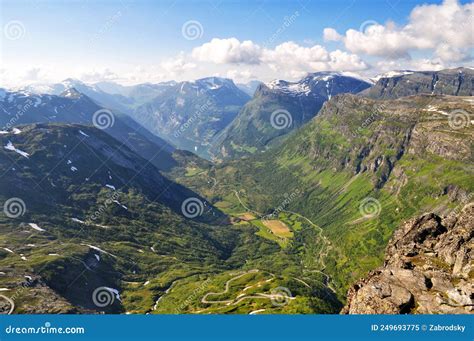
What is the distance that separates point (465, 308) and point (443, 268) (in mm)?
36524

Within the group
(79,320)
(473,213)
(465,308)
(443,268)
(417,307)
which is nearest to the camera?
(79,320)

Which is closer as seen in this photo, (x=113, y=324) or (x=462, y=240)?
(x=113, y=324)

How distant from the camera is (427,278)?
9956 centimetres

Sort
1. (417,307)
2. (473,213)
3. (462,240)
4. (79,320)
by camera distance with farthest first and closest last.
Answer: (473,213)
(462,240)
(417,307)
(79,320)

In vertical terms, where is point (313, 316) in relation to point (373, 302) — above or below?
above

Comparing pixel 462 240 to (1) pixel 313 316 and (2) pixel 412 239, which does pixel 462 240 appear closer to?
(2) pixel 412 239

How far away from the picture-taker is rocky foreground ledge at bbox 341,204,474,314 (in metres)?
85.8

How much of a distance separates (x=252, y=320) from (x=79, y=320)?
17934mm

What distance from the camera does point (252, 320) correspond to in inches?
1703

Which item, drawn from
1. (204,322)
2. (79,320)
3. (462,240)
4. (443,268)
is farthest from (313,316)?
(462,240)

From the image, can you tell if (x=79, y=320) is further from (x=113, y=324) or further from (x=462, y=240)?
(x=462, y=240)

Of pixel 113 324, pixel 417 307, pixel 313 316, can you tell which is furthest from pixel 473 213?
pixel 113 324

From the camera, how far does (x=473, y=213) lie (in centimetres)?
13800

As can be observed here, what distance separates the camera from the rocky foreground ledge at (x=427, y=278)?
282ft
